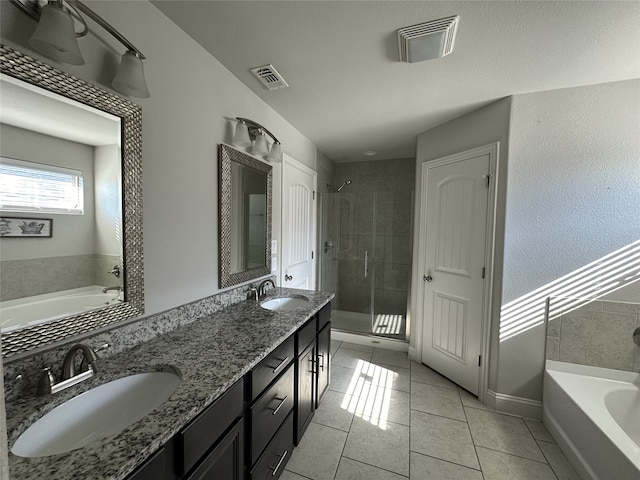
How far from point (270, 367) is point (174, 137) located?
4.03ft

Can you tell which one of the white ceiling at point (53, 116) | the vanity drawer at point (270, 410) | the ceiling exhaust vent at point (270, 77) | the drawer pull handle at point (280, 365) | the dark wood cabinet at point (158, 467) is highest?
the ceiling exhaust vent at point (270, 77)

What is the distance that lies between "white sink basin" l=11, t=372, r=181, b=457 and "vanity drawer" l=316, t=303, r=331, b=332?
107 cm

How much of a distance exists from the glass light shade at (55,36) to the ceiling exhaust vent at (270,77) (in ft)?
3.15

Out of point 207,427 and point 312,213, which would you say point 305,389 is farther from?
point 312,213

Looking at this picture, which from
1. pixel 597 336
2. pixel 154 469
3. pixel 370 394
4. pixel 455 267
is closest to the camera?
pixel 154 469

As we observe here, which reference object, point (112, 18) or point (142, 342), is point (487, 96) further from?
point (142, 342)

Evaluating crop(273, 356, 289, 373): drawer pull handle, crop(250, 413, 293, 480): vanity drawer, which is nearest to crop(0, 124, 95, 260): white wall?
crop(273, 356, 289, 373): drawer pull handle

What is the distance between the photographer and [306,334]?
167cm

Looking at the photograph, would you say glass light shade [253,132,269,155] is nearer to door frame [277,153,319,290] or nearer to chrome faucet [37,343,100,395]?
door frame [277,153,319,290]

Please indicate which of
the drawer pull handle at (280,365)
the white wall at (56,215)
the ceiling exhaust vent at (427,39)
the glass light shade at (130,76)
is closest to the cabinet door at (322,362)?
the drawer pull handle at (280,365)

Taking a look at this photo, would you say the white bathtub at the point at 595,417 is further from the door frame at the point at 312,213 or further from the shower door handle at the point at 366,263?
the door frame at the point at 312,213

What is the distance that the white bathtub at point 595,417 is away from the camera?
4.12 feet

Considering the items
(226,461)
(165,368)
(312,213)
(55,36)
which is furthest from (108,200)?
(312,213)

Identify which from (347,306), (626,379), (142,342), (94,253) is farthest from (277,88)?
(626,379)
